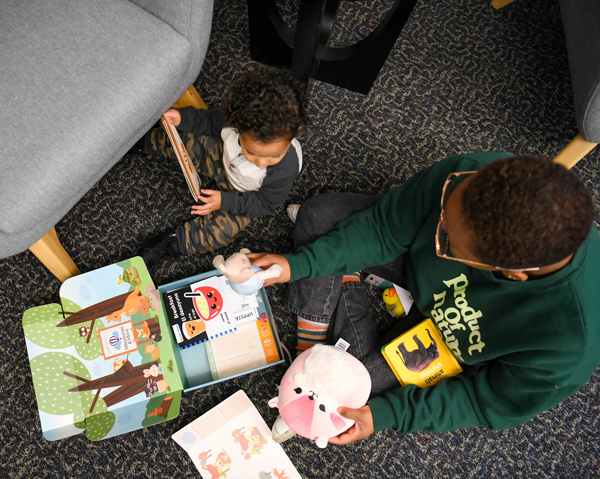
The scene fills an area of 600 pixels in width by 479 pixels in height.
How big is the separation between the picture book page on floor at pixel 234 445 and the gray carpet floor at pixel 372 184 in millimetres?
34

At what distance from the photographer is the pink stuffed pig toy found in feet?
2.64

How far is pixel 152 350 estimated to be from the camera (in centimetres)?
96

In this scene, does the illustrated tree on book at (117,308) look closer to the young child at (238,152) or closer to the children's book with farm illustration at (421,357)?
the young child at (238,152)

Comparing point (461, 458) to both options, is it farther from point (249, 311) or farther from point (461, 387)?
point (249, 311)

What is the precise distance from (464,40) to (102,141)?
3.96 ft

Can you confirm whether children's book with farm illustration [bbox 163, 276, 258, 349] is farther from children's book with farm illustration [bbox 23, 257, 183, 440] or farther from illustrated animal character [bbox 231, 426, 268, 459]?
illustrated animal character [bbox 231, 426, 268, 459]

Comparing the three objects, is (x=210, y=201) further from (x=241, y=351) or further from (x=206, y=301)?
(x=241, y=351)

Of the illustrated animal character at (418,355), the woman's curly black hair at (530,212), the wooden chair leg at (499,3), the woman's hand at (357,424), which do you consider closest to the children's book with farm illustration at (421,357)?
the illustrated animal character at (418,355)

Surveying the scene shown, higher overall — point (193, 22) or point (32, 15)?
point (32, 15)

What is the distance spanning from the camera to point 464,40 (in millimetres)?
1353

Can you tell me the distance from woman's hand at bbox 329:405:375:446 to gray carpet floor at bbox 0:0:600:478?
8.1 inches

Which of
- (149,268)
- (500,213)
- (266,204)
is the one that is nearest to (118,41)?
(266,204)

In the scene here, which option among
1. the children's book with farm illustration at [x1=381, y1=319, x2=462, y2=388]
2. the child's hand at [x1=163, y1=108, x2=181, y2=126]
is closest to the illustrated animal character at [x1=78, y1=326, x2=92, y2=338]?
the child's hand at [x1=163, y1=108, x2=181, y2=126]

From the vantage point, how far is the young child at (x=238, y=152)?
32.0 inches
